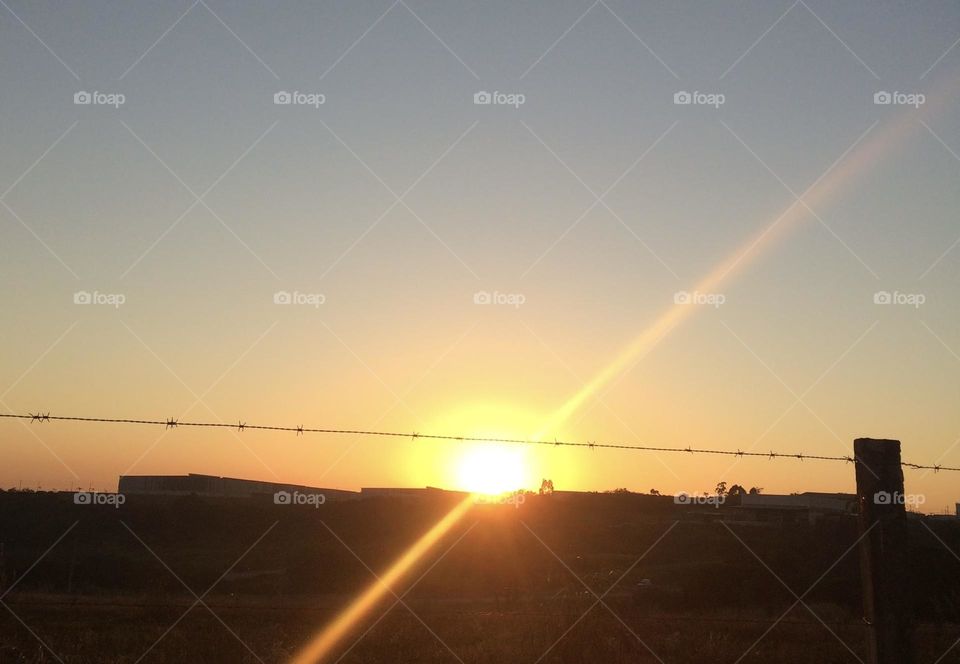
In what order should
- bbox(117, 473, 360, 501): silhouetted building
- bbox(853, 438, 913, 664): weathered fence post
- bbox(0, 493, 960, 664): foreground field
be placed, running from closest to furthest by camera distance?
bbox(853, 438, 913, 664): weathered fence post → bbox(0, 493, 960, 664): foreground field → bbox(117, 473, 360, 501): silhouetted building

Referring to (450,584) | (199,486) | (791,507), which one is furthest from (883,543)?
(199,486)

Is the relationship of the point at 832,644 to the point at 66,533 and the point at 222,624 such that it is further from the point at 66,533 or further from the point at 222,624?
the point at 66,533

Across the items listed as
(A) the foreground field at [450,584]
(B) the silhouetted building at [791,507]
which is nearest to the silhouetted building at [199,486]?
→ (A) the foreground field at [450,584]

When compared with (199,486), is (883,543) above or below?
below

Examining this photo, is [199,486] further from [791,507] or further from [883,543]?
[883,543]

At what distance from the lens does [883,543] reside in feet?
24.9

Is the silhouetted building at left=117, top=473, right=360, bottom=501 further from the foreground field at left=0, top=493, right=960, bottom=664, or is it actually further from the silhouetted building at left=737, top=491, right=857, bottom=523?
the silhouetted building at left=737, top=491, right=857, bottom=523

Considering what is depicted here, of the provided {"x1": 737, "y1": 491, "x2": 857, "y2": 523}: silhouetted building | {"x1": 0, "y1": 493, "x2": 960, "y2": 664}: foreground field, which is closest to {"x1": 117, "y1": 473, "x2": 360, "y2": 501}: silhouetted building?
{"x1": 0, "y1": 493, "x2": 960, "y2": 664}: foreground field

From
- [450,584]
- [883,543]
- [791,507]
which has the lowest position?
[883,543]

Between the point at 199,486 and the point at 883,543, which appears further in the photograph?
the point at 199,486

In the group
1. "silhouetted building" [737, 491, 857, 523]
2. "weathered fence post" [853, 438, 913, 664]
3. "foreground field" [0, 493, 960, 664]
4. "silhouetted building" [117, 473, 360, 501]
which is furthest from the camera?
"silhouetted building" [117, 473, 360, 501]

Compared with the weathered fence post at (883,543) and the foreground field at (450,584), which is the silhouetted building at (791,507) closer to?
the foreground field at (450,584)

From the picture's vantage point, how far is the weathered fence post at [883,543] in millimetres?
7469

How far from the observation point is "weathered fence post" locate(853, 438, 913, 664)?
7469 mm
